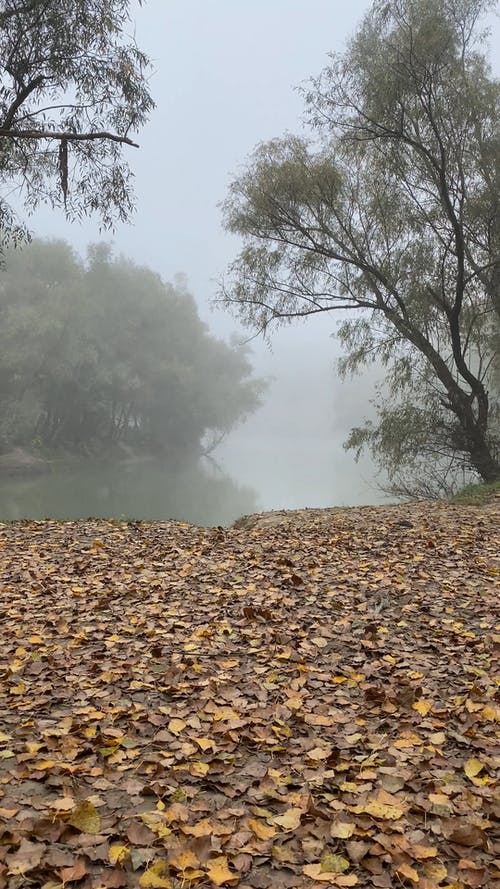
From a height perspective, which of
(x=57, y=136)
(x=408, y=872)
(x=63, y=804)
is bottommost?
(x=408, y=872)

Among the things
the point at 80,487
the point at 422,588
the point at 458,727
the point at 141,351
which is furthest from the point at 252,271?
the point at 141,351

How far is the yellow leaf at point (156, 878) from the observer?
2.22 meters

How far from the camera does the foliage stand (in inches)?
1314

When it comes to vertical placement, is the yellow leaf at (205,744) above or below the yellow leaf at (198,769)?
above

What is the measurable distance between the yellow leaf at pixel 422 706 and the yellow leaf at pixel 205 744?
1302 millimetres

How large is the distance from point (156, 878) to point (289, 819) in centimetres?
66

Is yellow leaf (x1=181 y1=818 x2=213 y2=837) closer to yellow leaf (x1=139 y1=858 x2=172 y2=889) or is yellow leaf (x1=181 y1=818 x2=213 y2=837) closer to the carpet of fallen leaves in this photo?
the carpet of fallen leaves

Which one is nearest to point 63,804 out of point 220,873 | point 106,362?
point 220,873

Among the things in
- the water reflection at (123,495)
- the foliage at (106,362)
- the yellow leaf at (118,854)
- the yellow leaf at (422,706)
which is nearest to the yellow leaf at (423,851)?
the yellow leaf at (118,854)

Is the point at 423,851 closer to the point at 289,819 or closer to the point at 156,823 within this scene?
the point at 289,819

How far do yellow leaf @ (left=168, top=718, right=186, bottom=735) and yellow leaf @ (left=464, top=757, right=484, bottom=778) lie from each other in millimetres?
1533

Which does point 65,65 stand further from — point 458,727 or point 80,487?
point 80,487

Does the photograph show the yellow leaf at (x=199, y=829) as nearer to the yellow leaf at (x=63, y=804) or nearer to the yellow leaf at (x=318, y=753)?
the yellow leaf at (x=63, y=804)

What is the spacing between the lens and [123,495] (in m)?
27.2
